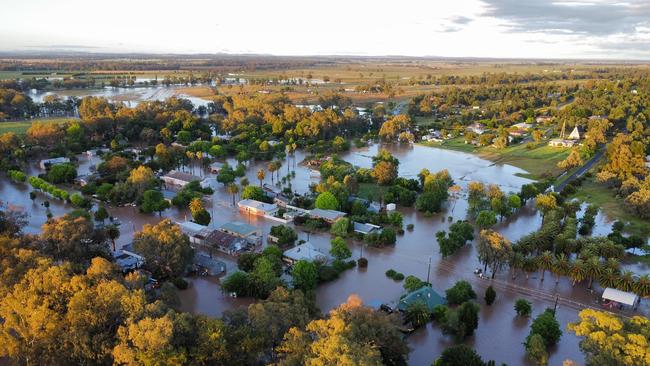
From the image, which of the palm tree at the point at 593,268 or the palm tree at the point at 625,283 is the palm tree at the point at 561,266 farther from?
the palm tree at the point at 625,283

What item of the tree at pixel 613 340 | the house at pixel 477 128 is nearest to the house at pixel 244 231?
the tree at pixel 613 340

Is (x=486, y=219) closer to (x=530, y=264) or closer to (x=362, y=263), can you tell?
(x=530, y=264)

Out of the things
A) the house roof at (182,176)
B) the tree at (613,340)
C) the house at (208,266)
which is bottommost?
the house at (208,266)

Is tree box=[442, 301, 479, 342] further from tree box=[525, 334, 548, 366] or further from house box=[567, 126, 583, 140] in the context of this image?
house box=[567, 126, 583, 140]

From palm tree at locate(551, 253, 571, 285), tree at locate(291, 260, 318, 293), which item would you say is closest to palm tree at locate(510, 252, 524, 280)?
palm tree at locate(551, 253, 571, 285)

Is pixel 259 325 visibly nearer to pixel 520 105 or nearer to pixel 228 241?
pixel 228 241

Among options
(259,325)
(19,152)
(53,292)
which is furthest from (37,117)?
(259,325)

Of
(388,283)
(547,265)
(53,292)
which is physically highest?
(53,292)
